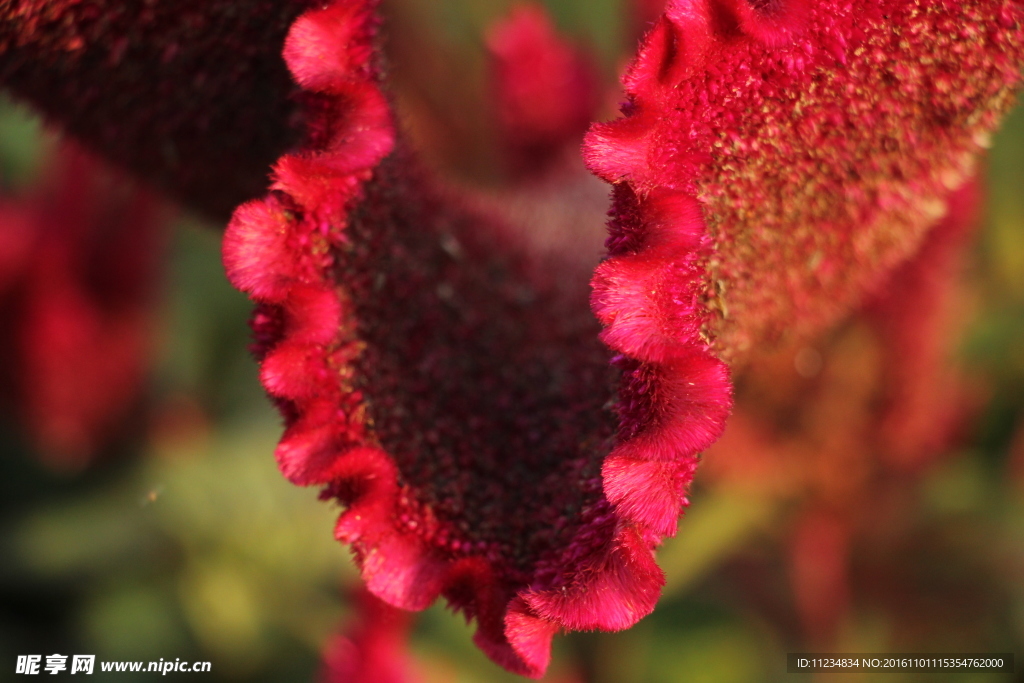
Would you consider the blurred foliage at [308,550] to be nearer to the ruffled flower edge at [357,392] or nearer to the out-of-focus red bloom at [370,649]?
the out-of-focus red bloom at [370,649]

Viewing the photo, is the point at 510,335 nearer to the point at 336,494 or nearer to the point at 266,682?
the point at 336,494

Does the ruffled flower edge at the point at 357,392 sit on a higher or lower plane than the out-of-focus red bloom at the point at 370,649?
higher

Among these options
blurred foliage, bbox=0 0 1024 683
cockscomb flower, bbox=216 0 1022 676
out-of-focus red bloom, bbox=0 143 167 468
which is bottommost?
blurred foliage, bbox=0 0 1024 683

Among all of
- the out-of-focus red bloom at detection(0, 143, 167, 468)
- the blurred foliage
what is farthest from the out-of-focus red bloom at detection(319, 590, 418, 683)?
the out-of-focus red bloom at detection(0, 143, 167, 468)

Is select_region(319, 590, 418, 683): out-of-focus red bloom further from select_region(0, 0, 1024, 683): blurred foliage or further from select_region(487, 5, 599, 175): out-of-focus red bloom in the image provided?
select_region(487, 5, 599, 175): out-of-focus red bloom

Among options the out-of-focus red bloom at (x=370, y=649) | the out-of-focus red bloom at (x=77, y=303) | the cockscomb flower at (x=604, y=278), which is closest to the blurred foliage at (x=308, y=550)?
the out-of-focus red bloom at (x=77, y=303)

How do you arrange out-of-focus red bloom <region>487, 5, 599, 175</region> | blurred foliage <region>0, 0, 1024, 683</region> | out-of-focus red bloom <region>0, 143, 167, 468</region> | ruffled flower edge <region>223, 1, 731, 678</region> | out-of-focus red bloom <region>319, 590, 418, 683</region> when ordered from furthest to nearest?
out-of-focus red bloom <region>487, 5, 599, 175</region>, out-of-focus red bloom <region>0, 143, 167, 468</region>, blurred foliage <region>0, 0, 1024, 683</region>, out-of-focus red bloom <region>319, 590, 418, 683</region>, ruffled flower edge <region>223, 1, 731, 678</region>

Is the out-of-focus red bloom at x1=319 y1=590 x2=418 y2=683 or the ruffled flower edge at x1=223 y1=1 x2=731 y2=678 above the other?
the ruffled flower edge at x1=223 y1=1 x2=731 y2=678

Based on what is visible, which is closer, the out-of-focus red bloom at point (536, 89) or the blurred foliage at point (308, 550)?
the blurred foliage at point (308, 550)

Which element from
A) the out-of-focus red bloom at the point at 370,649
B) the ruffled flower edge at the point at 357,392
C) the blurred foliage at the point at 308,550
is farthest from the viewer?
the blurred foliage at the point at 308,550
